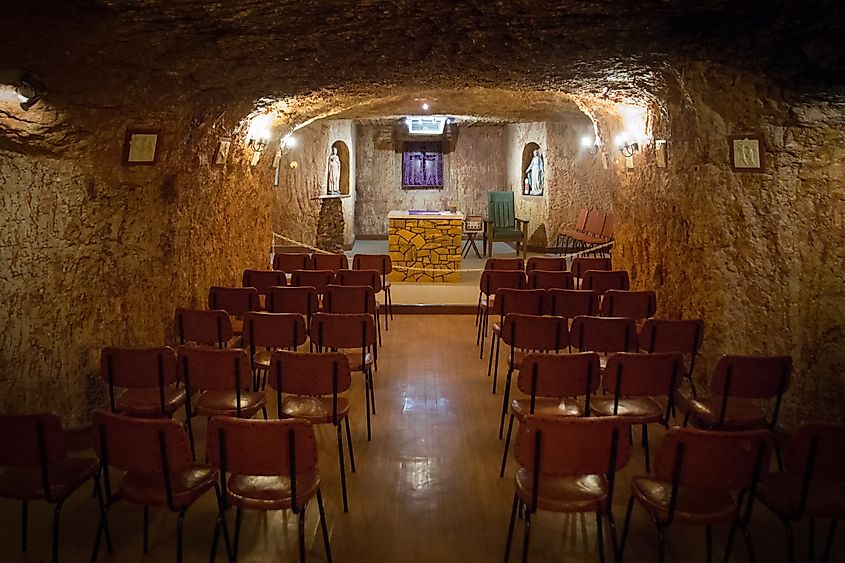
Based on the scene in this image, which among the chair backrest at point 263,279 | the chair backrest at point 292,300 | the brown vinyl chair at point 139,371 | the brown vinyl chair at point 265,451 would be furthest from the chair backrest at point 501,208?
the brown vinyl chair at point 265,451

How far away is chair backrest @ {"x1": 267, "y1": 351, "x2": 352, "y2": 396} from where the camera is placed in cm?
353

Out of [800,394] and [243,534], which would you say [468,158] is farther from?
[243,534]

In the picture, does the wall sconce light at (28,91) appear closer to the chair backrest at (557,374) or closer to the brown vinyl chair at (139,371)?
the brown vinyl chair at (139,371)

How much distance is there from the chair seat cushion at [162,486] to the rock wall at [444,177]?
40.7 ft

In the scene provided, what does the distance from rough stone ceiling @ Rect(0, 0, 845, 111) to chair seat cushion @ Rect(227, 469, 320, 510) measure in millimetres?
2135

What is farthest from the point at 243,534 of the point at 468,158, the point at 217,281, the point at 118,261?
the point at 468,158

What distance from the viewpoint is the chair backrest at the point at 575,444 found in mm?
2607

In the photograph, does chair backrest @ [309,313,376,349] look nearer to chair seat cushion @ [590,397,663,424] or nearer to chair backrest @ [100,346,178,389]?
chair backrest @ [100,346,178,389]

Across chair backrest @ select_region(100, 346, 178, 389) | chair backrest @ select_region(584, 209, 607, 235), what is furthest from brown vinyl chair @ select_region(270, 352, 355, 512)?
chair backrest @ select_region(584, 209, 607, 235)

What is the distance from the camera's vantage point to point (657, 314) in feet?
18.9

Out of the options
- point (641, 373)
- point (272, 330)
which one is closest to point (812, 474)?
point (641, 373)

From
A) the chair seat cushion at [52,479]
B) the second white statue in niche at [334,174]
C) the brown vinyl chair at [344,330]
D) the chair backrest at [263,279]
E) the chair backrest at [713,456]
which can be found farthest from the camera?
the second white statue in niche at [334,174]

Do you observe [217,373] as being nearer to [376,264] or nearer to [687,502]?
[687,502]

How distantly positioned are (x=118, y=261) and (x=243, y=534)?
86.6 inches
